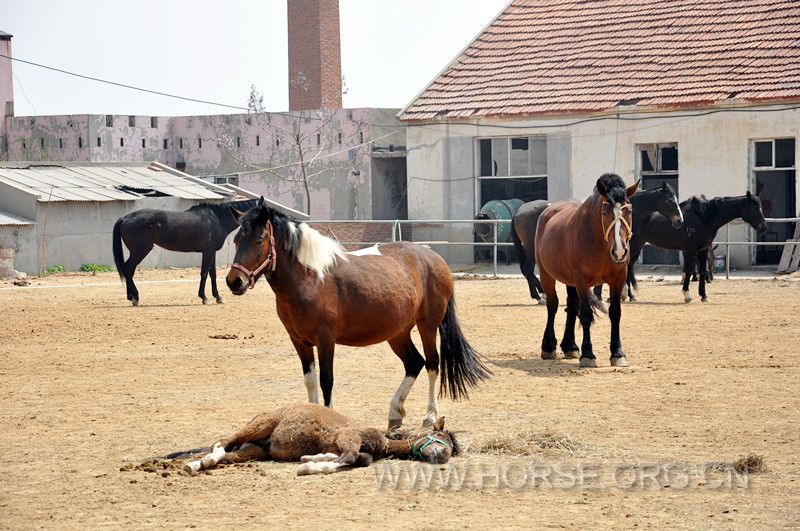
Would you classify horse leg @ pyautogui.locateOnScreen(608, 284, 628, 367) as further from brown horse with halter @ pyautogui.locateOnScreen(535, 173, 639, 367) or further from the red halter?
the red halter

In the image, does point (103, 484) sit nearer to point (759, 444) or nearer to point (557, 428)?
point (557, 428)

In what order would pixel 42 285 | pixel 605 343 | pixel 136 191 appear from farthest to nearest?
1. pixel 136 191
2. pixel 42 285
3. pixel 605 343

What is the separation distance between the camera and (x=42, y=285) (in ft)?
81.6

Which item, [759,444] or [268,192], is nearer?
[759,444]

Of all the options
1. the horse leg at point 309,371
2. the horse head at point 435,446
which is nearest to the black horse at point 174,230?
the horse leg at point 309,371

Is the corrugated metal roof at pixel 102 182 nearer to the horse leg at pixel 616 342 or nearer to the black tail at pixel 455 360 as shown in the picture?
the horse leg at pixel 616 342

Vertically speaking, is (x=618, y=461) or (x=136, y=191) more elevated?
(x=136, y=191)

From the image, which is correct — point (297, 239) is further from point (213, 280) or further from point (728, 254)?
point (728, 254)

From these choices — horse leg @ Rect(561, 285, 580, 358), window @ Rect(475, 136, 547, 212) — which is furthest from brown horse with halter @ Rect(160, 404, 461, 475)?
window @ Rect(475, 136, 547, 212)

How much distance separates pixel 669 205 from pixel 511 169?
11.2 m

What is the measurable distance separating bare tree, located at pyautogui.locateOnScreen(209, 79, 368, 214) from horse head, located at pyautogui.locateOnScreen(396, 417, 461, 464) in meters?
29.0

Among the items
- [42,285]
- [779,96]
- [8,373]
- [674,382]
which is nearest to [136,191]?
[42,285]

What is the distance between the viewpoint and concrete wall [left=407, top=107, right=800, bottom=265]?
25.8 metres

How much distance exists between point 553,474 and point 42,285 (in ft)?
63.8
